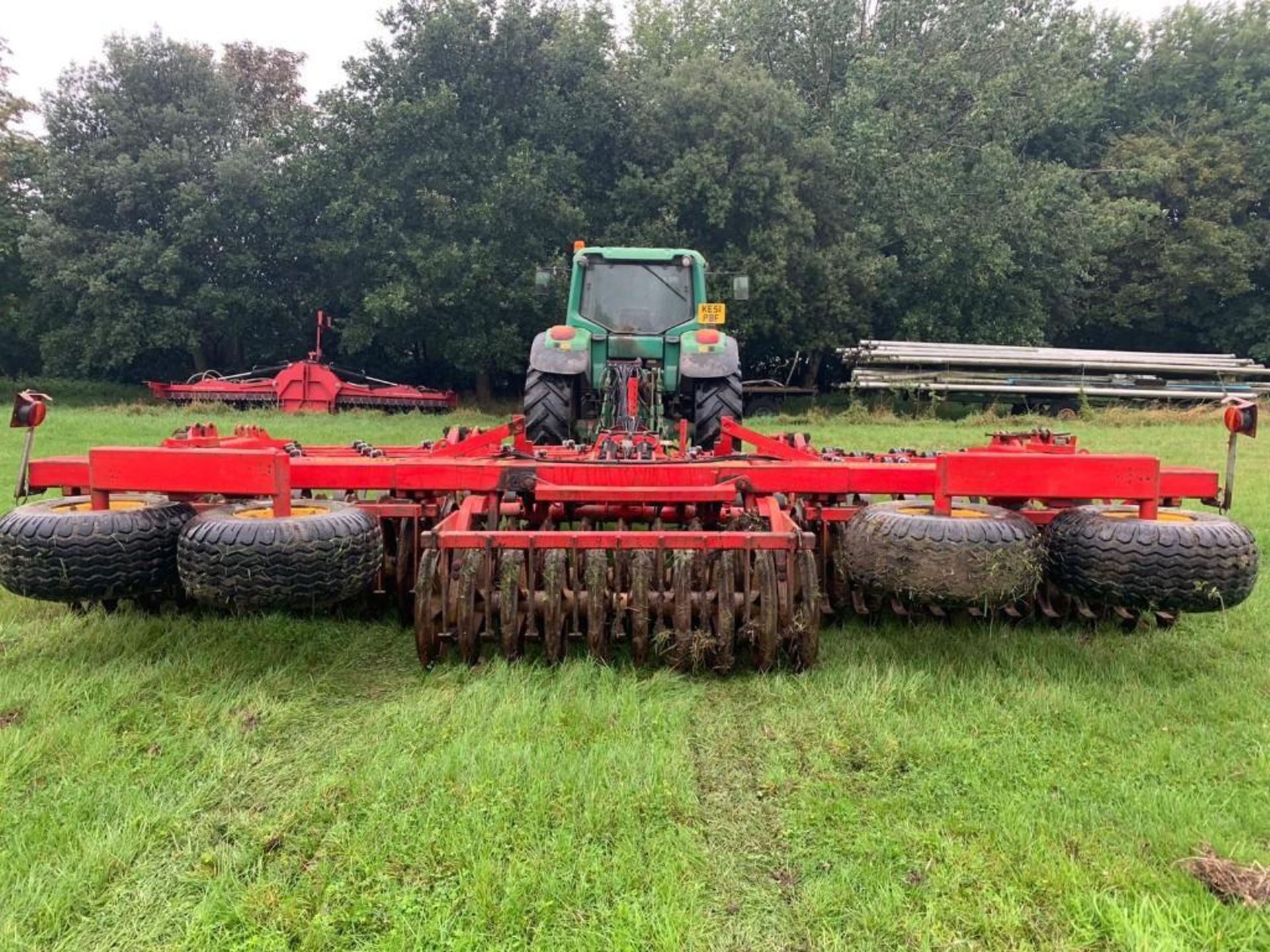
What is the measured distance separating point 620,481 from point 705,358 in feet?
10.7

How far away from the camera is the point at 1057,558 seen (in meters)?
2.92

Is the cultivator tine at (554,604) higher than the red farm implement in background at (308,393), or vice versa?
the red farm implement in background at (308,393)

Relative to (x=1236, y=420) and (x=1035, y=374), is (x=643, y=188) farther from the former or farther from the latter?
(x=1236, y=420)

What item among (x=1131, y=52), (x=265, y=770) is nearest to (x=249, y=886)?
(x=265, y=770)

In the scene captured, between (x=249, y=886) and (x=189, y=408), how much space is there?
16.1m

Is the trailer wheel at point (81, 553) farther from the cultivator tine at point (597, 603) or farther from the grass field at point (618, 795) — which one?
the cultivator tine at point (597, 603)

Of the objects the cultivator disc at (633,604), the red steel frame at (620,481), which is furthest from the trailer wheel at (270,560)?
the cultivator disc at (633,604)

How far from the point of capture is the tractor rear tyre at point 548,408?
642cm

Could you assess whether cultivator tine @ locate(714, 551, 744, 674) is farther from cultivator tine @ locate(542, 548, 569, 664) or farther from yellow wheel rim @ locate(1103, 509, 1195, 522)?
yellow wheel rim @ locate(1103, 509, 1195, 522)

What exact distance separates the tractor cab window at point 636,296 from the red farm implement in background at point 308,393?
9.96 metres

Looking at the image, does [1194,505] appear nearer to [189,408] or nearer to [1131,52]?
[189,408]

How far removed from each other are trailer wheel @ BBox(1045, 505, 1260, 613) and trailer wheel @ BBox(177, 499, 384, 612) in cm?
234

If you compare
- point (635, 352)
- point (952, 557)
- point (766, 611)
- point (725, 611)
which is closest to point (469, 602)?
point (725, 611)

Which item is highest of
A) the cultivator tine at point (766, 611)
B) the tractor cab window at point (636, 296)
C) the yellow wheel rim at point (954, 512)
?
the tractor cab window at point (636, 296)
